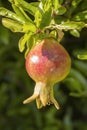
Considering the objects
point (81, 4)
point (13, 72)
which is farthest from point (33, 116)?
point (81, 4)

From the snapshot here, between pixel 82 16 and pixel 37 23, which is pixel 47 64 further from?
pixel 82 16

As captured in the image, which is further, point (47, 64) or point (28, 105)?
point (28, 105)

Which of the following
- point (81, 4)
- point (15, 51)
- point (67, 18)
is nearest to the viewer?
point (67, 18)

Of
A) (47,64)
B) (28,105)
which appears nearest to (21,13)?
(47,64)

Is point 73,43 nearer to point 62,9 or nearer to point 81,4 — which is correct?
point 81,4

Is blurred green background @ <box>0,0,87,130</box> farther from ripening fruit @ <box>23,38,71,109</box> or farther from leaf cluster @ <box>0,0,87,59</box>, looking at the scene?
ripening fruit @ <box>23,38,71,109</box>

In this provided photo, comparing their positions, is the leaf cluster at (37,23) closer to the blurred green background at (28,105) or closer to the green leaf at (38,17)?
the green leaf at (38,17)
